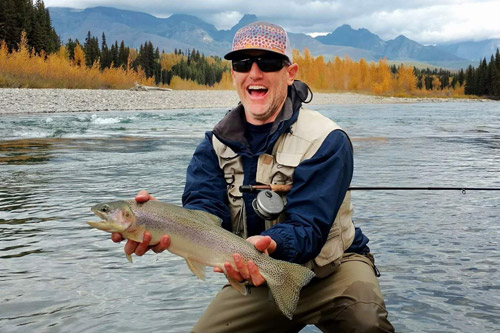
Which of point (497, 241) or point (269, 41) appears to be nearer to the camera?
point (269, 41)

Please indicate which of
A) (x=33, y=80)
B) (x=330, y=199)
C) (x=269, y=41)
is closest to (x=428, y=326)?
(x=330, y=199)

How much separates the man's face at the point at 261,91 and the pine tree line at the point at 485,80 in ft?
392

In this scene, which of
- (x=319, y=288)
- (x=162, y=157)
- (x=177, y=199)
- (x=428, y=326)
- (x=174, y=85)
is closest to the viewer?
(x=319, y=288)

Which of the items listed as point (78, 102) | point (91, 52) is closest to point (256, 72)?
point (78, 102)

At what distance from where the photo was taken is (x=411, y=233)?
6.01 meters

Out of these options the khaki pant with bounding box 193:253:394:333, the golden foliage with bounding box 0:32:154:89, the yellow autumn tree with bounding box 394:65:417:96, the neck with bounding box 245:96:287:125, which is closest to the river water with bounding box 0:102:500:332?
the khaki pant with bounding box 193:253:394:333

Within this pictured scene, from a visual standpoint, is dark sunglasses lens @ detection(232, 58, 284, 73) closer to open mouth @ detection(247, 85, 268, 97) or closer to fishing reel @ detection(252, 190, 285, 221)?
open mouth @ detection(247, 85, 268, 97)

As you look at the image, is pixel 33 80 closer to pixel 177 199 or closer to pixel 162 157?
pixel 162 157

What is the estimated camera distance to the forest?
183ft

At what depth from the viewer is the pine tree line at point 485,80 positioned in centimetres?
11481

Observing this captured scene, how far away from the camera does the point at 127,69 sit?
9538cm

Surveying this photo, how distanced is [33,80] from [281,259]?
53.3 metres

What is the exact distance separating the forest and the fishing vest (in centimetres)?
4756

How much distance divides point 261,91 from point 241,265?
100 centimetres
